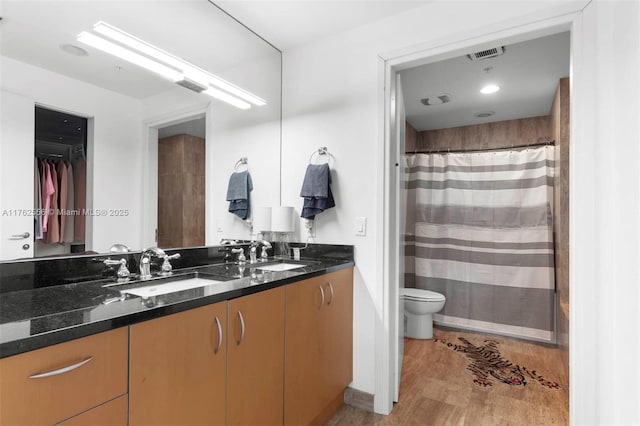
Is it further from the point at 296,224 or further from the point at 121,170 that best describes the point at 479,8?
the point at 121,170

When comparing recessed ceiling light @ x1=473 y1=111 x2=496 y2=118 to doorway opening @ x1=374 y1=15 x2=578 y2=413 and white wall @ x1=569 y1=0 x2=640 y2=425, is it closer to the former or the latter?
doorway opening @ x1=374 y1=15 x2=578 y2=413

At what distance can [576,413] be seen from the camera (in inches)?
60.8

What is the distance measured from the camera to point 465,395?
2211 millimetres

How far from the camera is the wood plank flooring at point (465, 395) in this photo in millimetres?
1959

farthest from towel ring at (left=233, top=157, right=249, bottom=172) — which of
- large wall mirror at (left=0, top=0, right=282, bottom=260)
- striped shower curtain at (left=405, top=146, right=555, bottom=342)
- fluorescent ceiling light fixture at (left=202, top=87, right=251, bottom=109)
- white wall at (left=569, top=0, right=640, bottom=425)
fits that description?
striped shower curtain at (left=405, top=146, right=555, bottom=342)

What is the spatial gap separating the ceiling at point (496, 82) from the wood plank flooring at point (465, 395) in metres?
2.28

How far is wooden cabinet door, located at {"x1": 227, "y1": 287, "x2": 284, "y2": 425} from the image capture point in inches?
49.9

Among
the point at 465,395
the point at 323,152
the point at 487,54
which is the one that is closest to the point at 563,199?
the point at 487,54

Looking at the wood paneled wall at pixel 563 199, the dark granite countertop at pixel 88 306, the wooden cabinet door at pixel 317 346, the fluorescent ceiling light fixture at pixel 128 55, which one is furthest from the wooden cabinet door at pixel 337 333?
the wood paneled wall at pixel 563 199

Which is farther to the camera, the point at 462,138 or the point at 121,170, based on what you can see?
the point at 462,138

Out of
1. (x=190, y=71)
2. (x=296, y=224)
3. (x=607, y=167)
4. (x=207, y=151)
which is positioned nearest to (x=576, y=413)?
(x=607, y=167)

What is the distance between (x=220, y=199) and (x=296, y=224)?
55cm

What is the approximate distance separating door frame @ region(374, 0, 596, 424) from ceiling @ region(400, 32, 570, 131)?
0.69m

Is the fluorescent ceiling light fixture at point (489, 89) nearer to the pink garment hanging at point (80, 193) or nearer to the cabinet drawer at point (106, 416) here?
the pink garment hanging at point (80, 193)
